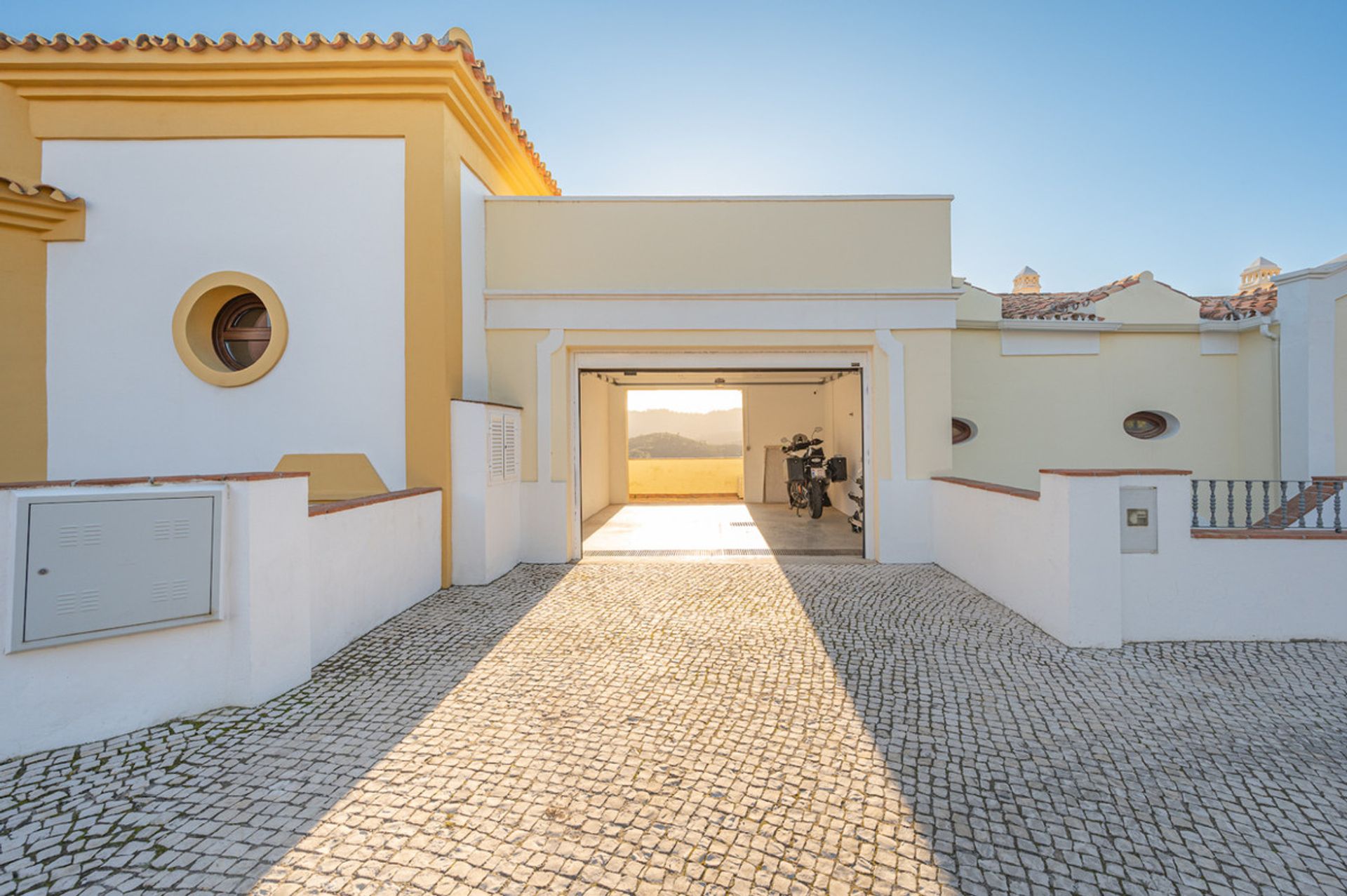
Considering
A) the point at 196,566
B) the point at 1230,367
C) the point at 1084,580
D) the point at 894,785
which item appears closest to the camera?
the point at 894,785

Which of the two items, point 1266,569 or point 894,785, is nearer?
point 894,785

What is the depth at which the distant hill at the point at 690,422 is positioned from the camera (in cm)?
5372

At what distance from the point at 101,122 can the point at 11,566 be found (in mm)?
5767

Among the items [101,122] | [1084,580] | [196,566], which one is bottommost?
[1084,580]

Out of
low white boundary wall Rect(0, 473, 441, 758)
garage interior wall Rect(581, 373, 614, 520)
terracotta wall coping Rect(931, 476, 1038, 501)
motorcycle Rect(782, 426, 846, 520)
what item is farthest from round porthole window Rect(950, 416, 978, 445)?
low white boundary wall Rect(0, 473, 441, 758)

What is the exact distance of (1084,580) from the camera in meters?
4.66

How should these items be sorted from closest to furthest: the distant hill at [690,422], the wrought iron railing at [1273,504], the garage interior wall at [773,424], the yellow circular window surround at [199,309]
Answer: the wrought iron railing at [1273,504], the yellow circular window surround at [199,309], the garage interior wall at [773,424], the distant hill at [690,422]

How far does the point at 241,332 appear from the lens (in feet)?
22.0

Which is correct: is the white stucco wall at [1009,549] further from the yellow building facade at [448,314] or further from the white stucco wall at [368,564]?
the white stucco wall at [368,564]

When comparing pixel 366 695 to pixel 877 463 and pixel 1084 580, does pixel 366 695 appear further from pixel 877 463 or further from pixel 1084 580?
pixel 877 463

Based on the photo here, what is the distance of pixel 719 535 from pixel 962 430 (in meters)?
4.04

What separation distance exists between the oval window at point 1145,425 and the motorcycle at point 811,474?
445 centimetres

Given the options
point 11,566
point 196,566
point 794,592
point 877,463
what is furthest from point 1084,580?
point 11,566

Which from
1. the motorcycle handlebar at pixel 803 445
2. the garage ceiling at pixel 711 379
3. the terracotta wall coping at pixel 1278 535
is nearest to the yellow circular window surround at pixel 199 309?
the garage ceiling at pixel 711 379
